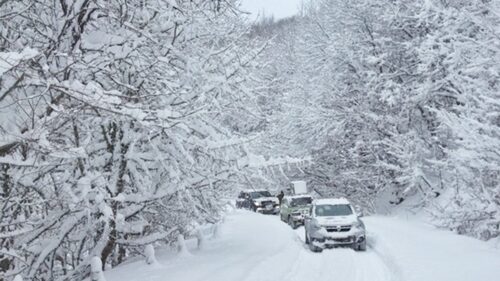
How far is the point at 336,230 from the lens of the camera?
20.5m

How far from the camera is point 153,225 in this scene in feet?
49.8

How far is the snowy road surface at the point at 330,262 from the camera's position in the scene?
11.7 metres

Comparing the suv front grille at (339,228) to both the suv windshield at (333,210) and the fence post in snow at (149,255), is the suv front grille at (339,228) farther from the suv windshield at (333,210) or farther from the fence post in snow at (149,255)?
the fence post in snow at (149,255)

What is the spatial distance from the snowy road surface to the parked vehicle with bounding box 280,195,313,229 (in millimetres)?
11320

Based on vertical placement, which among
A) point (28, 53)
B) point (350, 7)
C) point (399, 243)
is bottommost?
point (399, 243)

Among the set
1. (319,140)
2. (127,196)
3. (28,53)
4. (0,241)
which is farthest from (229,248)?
(319,140)

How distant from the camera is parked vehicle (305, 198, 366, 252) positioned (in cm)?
1992

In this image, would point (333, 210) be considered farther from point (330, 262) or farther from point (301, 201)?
point (301, 201)

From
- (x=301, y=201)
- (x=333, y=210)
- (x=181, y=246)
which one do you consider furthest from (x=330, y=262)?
(x=301, y=201)

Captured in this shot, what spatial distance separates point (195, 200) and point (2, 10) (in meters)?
7.12

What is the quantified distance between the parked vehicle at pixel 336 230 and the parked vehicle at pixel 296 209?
9868 millimetres

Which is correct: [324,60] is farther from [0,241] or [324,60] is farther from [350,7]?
[0,241]

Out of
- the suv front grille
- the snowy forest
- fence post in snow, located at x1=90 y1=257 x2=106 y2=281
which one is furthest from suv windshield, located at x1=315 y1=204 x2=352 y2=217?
fence post in snow, located at x1=90 y1=257 x2=106 y2=281

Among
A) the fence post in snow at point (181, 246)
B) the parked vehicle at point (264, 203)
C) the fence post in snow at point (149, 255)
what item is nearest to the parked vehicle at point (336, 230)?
the fence post in snow at point (181, 246)
